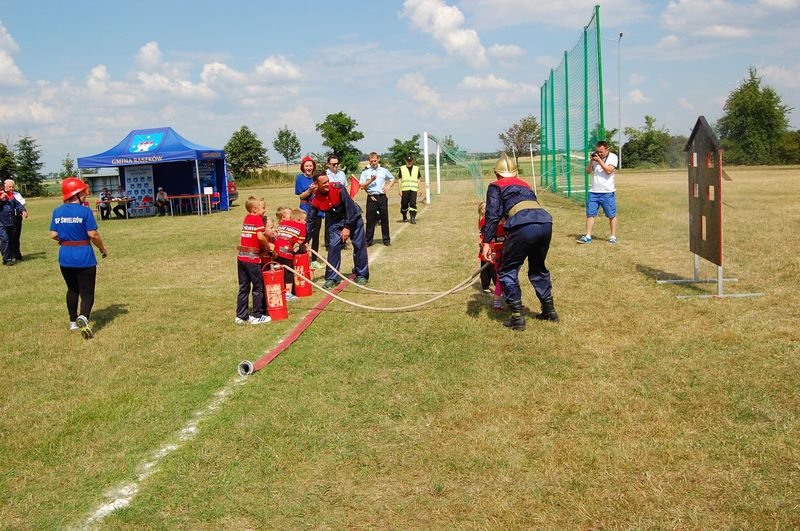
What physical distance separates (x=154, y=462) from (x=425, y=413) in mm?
1929

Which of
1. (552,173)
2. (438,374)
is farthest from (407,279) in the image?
(552,173)

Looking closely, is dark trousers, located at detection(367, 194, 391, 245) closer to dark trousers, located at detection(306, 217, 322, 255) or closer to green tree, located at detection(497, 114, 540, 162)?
dark trousers, located at detection(306, 217, 322, 255)

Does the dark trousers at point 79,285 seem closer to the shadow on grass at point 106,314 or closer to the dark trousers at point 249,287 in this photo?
→ the shadow on grass at point 106,314

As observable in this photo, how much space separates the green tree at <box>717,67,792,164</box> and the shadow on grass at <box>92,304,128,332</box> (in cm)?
3801

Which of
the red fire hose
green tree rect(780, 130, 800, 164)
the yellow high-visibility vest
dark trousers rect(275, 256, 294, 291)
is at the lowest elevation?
the red fire hose

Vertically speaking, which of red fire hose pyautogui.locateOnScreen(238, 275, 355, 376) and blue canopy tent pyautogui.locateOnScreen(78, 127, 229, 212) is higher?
blue canopy tent pyautogui.locateOnScreen(78, 127, 229, 212)

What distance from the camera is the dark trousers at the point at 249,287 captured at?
8180mm

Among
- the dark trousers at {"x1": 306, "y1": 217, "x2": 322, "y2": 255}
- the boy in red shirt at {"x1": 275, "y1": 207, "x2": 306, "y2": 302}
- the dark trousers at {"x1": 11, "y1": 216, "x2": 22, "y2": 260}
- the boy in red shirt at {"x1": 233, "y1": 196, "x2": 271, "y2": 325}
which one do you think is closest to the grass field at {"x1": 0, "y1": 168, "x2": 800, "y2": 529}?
the boy in red shirt at {"x1": 233, "y1": 196, "x2": 271, "y2": 325}

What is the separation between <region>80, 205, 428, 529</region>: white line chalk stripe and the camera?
3.94m

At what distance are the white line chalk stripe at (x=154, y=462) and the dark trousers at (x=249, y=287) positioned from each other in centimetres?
214

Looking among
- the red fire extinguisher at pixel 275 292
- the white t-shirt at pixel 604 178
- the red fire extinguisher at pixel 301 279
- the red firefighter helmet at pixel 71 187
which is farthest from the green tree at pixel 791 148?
the red firefighter helmet at pixel 71 187

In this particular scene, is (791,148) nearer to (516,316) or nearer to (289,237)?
(289,237)

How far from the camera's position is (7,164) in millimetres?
62312

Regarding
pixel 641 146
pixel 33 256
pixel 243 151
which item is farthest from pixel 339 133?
pixel 33 256
